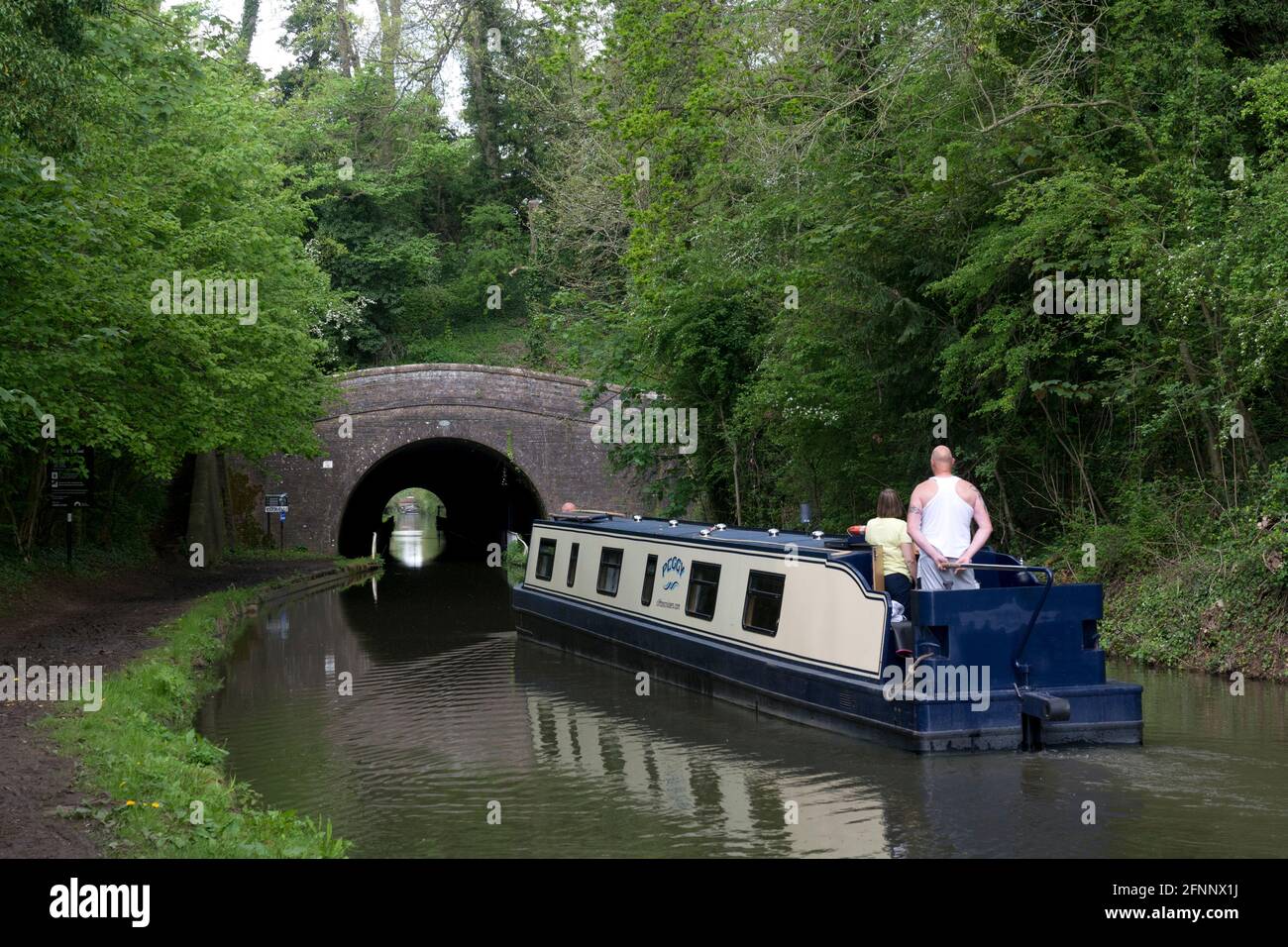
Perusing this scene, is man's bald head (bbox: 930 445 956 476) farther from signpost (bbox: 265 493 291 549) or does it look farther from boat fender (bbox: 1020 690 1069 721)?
signpost (bbox: 265 493 291 549)

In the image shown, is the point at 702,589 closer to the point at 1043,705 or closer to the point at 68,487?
the point at 1043,705

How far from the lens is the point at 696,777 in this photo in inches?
334

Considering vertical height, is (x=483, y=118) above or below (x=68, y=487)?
above

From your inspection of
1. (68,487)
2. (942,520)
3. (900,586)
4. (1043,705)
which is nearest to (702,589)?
(900,586)

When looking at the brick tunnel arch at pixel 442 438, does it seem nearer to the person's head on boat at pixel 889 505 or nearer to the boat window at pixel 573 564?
the boat window at pixel 573 564

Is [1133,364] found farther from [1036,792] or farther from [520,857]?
[520,857]

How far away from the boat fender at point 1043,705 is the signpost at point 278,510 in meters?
20.2

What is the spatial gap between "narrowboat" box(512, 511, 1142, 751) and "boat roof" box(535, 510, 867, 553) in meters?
0.03

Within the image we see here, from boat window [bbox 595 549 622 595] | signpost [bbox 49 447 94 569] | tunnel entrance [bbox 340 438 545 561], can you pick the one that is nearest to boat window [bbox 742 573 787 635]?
boat window [bbox 595 549 622 595]

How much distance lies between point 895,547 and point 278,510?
19.4m

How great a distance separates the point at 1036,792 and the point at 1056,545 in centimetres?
669

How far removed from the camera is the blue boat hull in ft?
28.1

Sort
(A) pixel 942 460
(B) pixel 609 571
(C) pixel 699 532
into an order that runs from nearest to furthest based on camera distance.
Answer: (A) pixel 942 460 → (C) pixel 699 532 → (B) pixel 609 571
